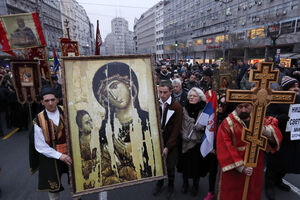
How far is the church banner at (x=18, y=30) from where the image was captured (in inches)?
223

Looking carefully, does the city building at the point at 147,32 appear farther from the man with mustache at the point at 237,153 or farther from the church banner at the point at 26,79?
the man with mustache at the point at 237,153

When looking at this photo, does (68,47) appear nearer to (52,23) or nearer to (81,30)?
(52,23)

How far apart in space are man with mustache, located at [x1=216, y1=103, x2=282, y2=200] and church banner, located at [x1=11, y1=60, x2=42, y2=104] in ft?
21.1

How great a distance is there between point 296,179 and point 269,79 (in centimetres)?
306

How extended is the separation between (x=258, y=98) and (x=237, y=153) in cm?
72

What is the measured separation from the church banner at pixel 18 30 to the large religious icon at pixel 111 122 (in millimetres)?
4744

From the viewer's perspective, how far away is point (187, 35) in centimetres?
5872

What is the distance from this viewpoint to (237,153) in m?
2.29

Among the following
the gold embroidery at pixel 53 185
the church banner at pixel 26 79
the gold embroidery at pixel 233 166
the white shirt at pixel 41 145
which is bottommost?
the gold embroidery at pixel 53 185

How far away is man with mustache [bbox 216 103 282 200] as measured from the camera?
2.30m

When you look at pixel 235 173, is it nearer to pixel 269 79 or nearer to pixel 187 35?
pixel 269 79

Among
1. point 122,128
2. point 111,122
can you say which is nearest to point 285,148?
point 122,128

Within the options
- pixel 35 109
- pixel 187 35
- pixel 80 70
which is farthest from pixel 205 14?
pixel 80 70

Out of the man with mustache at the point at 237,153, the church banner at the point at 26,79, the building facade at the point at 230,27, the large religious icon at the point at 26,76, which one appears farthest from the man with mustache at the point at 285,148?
the building facade at the point at 230,27
